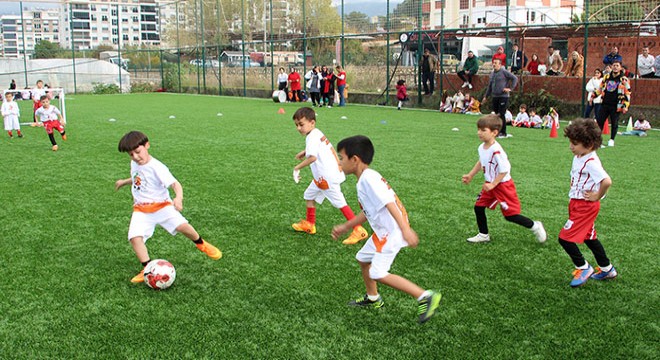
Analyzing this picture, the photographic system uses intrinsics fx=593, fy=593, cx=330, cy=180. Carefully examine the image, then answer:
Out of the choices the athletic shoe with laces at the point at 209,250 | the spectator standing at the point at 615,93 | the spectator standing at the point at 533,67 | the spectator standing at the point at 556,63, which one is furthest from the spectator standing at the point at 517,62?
the athletic shoe with laces at the point at 209,250

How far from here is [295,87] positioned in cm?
2720

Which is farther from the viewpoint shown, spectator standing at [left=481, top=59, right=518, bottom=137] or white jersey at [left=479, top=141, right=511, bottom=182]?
spectator standing at [left=481, top=59, right=518, bottom=137]

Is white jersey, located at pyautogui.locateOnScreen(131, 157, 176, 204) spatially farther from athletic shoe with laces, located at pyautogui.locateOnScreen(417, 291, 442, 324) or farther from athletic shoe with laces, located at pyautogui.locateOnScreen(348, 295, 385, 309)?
athletic shoe with laces, located at pyautogui.locateOnScreen(417, 291, 442, 324)

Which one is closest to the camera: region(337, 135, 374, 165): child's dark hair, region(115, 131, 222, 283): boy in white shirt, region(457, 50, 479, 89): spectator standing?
region(337, 135, 374, 165): child's dark hair

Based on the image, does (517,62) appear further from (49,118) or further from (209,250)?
(209,250)

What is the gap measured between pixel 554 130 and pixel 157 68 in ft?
100

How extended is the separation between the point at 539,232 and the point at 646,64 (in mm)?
14413

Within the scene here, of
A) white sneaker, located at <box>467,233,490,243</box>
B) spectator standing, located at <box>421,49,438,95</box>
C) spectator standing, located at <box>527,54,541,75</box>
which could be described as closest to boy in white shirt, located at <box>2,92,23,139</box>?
white sneaker, located at <box>467,233,490,243</box>

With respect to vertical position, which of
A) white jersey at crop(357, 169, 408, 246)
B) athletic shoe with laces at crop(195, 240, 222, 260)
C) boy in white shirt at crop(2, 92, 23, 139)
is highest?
boy in white shirt at crop(2, 92, 23, 139)

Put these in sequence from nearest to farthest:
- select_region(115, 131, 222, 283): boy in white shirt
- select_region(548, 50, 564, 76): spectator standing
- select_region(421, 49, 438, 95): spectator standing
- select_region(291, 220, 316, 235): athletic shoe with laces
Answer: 1. select_region(115, 131, 222, 283): boy in white shirt
2. select_region(291, 220, 316, 235): athletic shoe with laces
3. select_region(548, 50, 564, 76): spectator standing
4. select_region(421, 49, 438, 95): spectator standing

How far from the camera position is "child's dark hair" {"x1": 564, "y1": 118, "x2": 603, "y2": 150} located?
4.61 metres

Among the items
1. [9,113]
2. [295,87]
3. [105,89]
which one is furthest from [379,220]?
[105,89]

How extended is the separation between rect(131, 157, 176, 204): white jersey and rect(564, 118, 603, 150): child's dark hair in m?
3.21

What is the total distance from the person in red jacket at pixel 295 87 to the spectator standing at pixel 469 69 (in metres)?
8.21
